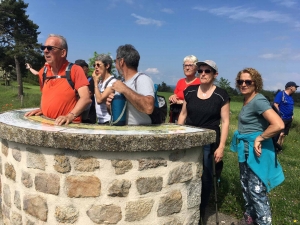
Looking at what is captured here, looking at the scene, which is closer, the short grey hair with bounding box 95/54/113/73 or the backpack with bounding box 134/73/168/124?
the backpack with bounding box 134/73/168/124

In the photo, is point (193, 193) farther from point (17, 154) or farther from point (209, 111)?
point (17, 154)

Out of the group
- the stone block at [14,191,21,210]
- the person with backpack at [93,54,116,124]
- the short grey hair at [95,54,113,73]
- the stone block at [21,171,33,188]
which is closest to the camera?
the stone block at [21,171,33,188]

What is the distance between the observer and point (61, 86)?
10.8ft

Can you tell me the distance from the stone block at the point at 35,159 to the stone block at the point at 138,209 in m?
0.84

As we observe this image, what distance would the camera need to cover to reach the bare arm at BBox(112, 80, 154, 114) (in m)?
2.86

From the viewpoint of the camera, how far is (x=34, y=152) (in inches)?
109

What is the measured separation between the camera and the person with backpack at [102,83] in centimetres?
367

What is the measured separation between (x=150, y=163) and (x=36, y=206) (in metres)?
1.13

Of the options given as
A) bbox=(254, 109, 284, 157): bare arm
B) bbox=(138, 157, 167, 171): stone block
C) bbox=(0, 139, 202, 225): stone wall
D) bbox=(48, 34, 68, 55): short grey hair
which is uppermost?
bbox=(48, 34, 68, 55): short grey hair

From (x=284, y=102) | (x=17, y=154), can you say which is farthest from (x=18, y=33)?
(x=17, y=154)

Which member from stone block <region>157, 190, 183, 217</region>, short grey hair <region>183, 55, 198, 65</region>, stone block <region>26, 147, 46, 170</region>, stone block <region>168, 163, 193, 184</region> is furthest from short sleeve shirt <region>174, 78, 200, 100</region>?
stone block <region>26, 147, 46, 170</region>

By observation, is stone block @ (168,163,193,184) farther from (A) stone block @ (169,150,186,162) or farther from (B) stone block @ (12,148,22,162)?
(B) stone block @ (12,148,22,162)

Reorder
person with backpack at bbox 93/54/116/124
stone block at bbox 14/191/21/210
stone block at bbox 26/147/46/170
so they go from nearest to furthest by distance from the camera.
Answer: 1. stone block at bbox 26/147/46/170
2. stone block at bbox 14/191/21/210
3. person with backpack at bbox 93/54/116/124

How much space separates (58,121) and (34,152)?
39 cm
